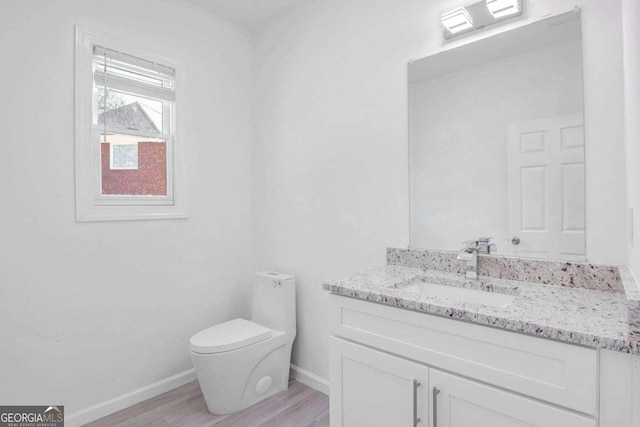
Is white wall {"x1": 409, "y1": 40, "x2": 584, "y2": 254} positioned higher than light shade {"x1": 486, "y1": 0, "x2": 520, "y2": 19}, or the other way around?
light shade {"x1": 486, "y1": 0, "x2": 520, "y2": 19}

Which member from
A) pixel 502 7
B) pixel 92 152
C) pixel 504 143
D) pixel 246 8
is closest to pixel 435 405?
pixel 504 143

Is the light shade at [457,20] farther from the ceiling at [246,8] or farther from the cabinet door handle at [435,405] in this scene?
the cabinet door handle at [435,405]

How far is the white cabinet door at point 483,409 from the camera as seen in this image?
3.18 feet

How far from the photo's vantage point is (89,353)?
6.60 feet

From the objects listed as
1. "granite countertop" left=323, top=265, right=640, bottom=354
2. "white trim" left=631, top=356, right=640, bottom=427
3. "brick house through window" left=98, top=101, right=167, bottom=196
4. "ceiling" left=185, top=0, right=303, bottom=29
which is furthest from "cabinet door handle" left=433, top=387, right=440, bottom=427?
"ceiling" left=185, top=0, right=303, bottom=29

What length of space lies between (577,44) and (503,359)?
124 centimetres

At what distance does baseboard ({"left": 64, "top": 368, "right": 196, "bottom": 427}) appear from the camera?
1.95m

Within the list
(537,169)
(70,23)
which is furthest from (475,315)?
(70,23)

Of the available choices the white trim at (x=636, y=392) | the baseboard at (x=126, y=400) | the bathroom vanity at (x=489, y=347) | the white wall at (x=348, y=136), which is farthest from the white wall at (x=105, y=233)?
the white trim at (x=636, y=392)

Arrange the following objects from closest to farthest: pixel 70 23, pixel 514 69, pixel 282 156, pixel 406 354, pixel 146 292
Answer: pixel 406 354 → pixel 514 69 → pixel 70 23 → pixel 146 292 → pixel 282 156

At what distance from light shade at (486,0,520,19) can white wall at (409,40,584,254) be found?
192mm

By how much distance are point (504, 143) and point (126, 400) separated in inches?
98.1

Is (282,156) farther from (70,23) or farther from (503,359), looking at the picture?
(503,359)

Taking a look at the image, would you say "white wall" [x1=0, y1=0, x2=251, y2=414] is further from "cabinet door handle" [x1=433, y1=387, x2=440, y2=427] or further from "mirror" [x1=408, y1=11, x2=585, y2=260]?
"cabinet door handle" [x1=433, y1=387, x2=440, y2=427]
